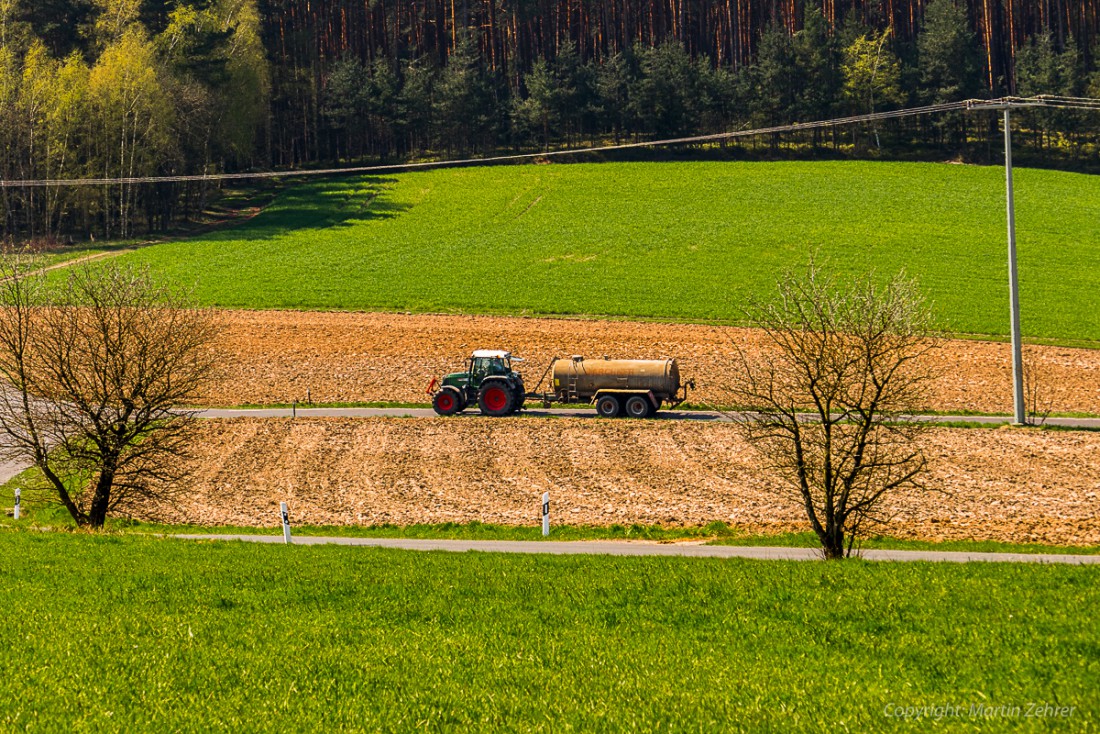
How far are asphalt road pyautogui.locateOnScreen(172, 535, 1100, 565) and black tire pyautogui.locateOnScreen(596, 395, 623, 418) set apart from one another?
1576 cm

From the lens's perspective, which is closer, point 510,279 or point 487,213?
point 510,279

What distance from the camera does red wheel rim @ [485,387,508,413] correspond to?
42.9m

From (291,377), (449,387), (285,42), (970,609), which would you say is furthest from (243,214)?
(970,609)

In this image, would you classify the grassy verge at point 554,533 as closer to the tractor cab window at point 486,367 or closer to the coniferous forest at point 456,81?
the tractor cab window at point 486,367

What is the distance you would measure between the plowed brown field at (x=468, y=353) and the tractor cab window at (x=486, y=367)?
4082 millimetres

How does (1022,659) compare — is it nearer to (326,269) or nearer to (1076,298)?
(1076,298)

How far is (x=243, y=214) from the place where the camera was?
97.4 metres

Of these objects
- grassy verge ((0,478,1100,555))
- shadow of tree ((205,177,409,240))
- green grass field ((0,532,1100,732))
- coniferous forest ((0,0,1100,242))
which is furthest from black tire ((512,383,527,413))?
coniferous forest ((0,0,1100,242))

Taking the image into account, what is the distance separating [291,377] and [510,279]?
2261 cm

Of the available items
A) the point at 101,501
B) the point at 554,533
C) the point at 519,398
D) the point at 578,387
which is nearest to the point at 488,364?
the point at 519,398

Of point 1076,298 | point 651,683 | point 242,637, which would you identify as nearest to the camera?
point 651,683

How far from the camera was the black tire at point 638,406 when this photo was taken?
139ft

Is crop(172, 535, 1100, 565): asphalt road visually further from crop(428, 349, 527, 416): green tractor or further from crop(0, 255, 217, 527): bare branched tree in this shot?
crop(428, 349, 527, 416): green tractor

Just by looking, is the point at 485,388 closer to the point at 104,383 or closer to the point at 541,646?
the point at 104,383
